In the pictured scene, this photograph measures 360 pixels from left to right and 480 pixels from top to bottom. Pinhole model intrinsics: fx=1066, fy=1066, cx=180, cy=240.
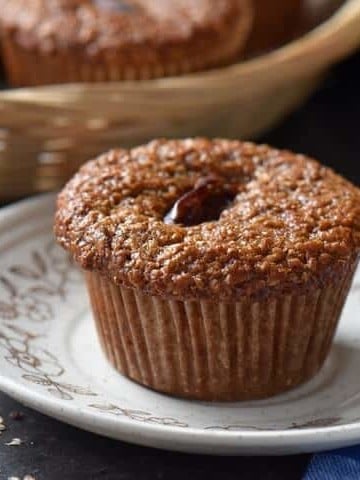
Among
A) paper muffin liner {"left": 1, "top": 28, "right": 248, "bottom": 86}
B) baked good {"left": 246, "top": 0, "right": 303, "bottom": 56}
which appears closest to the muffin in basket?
paper muffin liner {"left": 1, "top": 28, "right": 248, "bottom": 86}

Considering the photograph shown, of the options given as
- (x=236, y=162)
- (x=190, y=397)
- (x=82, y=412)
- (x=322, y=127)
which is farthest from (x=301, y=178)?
(x=322, y=127)

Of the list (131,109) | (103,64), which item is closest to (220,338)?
(131,109)

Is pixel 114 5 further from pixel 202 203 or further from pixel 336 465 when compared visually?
pixel 336 465

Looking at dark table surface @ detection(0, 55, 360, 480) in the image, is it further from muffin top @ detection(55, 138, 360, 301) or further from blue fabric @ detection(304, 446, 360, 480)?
muffin top @ detection(55, 138, 360, 301)

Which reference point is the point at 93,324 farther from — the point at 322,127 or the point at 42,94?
the point at 322,127

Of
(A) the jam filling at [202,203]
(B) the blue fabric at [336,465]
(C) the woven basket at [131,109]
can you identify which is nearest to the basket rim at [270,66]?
(C) the woven basket at [131,109]
